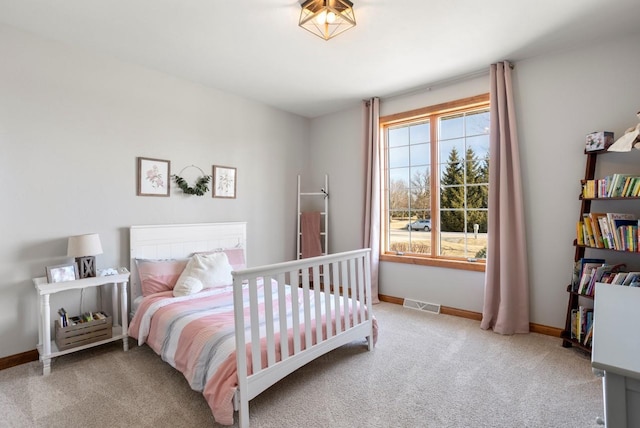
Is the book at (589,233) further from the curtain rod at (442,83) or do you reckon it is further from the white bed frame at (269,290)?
the white bed frame at (269,290)

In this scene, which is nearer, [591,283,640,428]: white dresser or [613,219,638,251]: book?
[591,283,640,428]: white dresser

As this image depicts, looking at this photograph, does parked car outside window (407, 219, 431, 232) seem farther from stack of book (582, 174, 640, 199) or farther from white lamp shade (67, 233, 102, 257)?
white lamp shade (67, 233, 102, 257)

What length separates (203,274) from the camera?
2.86m

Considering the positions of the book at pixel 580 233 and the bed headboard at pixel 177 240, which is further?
the bed headboard at pixel 177 240

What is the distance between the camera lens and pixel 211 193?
11.6 ft

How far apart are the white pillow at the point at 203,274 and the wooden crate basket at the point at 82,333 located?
552mm

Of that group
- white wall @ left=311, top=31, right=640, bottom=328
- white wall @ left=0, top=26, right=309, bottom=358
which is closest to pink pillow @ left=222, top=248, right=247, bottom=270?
white wall @ left=0, top=26, right=309, bottom=358

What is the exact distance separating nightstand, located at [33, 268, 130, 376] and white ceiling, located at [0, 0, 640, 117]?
192 centimetres

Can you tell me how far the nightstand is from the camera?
220 cm

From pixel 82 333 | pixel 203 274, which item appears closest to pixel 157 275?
pixel 203 274

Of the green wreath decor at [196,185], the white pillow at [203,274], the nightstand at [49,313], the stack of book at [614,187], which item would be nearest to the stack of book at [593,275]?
the stack of book at [614,187]

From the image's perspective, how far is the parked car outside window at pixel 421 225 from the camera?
365 cm

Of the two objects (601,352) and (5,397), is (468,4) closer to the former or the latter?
(601,352)

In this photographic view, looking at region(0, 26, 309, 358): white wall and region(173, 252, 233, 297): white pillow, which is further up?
region(0, 26, 309, 358): white wall
